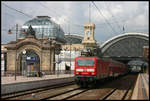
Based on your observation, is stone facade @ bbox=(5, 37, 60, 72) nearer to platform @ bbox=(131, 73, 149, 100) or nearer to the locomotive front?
platform @ bbox=(131, 73, 149, 100)

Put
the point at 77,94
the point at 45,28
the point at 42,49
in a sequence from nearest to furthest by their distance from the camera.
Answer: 1. the point at 77,94
2. the point at 42,49
3. the point at 45,28

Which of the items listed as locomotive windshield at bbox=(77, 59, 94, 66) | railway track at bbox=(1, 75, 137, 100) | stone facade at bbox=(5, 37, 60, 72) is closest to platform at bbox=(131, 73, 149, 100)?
railway track at bbox=(1, 75, 137, 100)

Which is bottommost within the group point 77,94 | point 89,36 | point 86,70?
point 77,94

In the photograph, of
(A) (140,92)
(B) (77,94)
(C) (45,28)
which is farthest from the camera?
(C) (45,28)

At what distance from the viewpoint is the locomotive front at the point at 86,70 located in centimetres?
2686

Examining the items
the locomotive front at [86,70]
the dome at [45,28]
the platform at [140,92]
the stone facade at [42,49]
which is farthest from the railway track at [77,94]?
the dome at [45,28]

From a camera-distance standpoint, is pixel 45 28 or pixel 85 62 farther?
pixel 45 28

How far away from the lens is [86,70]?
27188 millimetres

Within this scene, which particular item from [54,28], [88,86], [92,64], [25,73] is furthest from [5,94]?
[54,28]

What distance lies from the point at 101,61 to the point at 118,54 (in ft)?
282

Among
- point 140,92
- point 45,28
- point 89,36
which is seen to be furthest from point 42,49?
point 140,92

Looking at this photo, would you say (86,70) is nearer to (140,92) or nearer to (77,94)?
(77,94)

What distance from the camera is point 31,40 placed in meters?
72.6

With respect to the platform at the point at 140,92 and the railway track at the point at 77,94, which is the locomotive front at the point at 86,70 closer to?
the railway track at the point at 77,94
